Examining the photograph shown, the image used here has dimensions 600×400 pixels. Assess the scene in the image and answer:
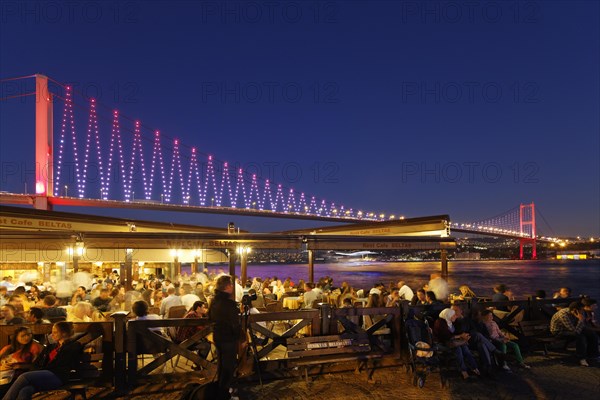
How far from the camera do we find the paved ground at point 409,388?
5.44 meters

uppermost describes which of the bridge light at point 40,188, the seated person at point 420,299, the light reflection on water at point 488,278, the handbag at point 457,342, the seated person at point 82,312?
the bridge light at point 40,188

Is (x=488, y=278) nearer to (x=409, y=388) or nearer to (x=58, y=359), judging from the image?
(x=409, y=388)

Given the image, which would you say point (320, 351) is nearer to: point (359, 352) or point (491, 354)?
point (359, 352)

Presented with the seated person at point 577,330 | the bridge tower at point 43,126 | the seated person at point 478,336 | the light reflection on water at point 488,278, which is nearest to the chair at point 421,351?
the seated person at point 478,336

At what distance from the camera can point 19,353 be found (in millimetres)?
4961

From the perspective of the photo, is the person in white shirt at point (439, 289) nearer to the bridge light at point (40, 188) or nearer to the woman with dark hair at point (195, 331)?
the woman with dark hair at point (195, 331)

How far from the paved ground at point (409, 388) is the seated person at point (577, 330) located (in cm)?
64

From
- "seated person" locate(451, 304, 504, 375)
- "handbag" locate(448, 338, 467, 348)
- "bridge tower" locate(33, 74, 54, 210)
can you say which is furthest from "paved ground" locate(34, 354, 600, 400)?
"bridge tower" locate(33, 74, 54, 210)

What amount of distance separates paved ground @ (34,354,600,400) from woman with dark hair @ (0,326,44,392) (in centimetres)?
48

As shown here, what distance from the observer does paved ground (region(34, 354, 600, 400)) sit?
5.44 metres

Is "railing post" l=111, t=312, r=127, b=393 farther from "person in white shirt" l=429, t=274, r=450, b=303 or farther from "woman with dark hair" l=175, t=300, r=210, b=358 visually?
"person in white shirt" l=429, t=274, r=450, b=303

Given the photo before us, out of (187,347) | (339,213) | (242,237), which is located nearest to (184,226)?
(242,237)

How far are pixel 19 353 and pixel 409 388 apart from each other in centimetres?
445


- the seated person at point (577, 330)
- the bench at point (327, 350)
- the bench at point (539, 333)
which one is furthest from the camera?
the bench at point (539, 333)
